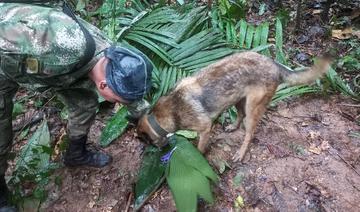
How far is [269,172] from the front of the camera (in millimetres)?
4031

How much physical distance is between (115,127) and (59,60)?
1.85 metres

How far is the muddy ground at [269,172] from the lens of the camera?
3.82 meters

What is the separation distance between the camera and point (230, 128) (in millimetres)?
4609

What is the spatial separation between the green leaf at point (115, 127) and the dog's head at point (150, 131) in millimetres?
716

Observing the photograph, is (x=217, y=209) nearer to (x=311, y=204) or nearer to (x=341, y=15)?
(x=311, y=204)

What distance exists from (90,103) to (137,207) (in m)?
0.99

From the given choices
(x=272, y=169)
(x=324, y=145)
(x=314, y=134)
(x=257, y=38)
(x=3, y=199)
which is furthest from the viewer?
(x=257, y=38)

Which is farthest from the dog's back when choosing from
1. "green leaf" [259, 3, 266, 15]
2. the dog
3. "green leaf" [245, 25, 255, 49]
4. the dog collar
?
"green leaf" [259, 3, 266, 15]

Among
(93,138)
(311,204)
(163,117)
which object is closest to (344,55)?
(311,204)

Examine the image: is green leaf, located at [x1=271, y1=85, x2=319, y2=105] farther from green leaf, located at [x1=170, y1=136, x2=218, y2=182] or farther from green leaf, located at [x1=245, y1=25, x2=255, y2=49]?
green leaf, located at [x1=170, y1=136, x2=218, y2=182]

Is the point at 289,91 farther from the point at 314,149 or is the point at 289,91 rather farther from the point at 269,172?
the point at 269,172

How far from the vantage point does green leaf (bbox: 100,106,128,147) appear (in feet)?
14.7

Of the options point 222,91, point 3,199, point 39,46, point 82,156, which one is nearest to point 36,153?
point 82,156

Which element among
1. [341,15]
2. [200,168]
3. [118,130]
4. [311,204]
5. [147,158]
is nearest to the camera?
[200,168]
